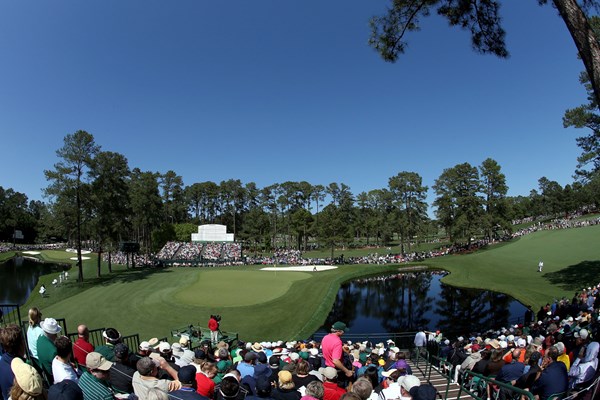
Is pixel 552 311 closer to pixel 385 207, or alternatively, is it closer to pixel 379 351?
pixel 379 351

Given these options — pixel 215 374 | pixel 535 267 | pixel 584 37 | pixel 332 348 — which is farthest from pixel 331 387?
pixel 535 267

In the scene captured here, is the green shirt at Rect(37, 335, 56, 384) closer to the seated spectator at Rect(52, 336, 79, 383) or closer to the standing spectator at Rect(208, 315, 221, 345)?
the seated spectator at Rect(52, 336, 79, 383)

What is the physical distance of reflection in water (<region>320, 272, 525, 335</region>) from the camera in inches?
882

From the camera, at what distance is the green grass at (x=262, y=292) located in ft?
61.0

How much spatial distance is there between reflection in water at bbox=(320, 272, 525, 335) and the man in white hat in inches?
645

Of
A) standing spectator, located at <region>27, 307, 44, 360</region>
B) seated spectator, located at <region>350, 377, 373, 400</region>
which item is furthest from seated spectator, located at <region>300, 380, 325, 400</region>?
standing spectator, located at <region>27, 307, 44, 360</region>

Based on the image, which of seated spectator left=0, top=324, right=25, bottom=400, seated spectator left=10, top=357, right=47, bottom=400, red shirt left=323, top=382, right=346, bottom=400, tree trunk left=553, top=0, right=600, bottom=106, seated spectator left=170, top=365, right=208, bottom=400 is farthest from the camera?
tree trunk left=553, top=0, right=600, bottom=106

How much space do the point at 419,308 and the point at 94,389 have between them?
89.8 feet

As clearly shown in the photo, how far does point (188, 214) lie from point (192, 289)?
76693 millimetres

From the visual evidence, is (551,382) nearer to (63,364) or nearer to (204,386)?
(204,386)

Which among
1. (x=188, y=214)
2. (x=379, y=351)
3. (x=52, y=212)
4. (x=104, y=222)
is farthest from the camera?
(x=188, y=214)

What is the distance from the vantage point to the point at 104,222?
108 ft

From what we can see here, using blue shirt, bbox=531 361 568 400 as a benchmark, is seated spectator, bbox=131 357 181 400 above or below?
above

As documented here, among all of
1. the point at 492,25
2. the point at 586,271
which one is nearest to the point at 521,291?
the point at 586,271
